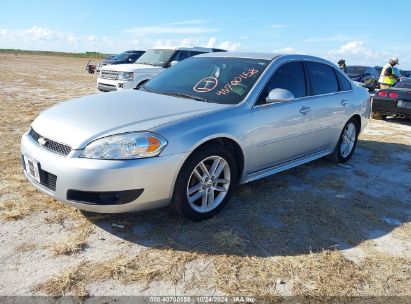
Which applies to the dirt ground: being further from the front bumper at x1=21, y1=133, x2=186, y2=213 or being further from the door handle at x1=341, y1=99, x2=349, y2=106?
the door handle at x1=341, y1=99, x2=349, y2=106

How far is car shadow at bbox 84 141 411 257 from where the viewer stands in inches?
128

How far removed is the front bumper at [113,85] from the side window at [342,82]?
6151 mm

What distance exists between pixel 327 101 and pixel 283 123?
3.85ft

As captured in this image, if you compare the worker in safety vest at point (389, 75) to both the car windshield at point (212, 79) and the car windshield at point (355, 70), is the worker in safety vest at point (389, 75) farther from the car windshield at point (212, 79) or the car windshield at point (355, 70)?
the car windshield at point (212, 79)

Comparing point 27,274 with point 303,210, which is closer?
point 27,274

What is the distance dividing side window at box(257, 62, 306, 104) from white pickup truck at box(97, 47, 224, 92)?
5.49m

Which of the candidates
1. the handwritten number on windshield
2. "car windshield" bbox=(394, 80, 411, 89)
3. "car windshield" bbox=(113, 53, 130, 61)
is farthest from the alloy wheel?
"car windshield" bbox=(113, 53, 130, 61)

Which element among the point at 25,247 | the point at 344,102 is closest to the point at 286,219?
the point at 25,247

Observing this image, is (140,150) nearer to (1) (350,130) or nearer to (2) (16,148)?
(2) (16,148)

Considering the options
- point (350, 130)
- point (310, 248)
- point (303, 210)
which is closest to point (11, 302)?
point (310, 248)

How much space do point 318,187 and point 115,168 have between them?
9.23 ft

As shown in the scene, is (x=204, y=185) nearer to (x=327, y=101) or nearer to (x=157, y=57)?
(x=327, y=101)

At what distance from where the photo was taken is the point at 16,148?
18.4 feet

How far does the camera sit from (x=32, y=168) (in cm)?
335
